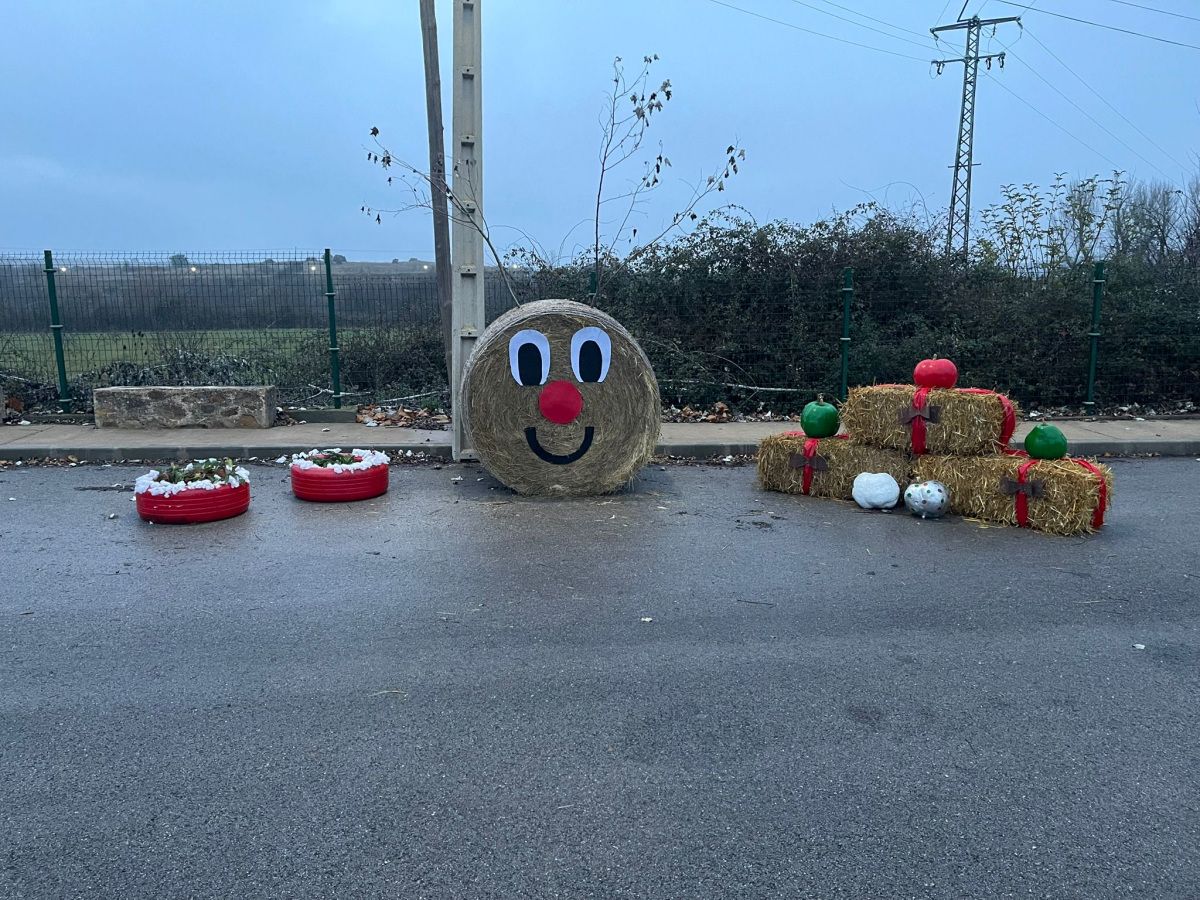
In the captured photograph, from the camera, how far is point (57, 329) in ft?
35.0

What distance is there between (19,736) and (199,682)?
0.63 meters

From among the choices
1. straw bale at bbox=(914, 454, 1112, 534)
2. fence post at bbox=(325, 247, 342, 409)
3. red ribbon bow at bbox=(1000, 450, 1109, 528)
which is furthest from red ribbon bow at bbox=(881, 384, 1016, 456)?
fence post at bbox=(325, 247, 342, 409)

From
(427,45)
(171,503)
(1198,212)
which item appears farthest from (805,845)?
(1198,212)

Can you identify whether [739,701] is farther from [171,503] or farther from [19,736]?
[171,503]

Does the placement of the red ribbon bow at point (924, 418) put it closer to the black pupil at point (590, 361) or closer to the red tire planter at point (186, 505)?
the black pupil at point (590, 361)

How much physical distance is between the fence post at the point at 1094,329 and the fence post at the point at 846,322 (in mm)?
2983

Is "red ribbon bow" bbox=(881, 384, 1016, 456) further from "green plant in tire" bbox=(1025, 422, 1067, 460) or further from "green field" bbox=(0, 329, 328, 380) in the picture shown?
"green field" bbox=(0, 329, 328, 380)

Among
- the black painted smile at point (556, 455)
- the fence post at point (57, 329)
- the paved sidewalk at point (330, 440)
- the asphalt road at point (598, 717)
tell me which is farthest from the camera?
the fence post at point (57, 329)

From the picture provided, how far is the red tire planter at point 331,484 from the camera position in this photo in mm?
6867

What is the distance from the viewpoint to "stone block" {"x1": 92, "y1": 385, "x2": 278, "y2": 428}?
994 centimetres

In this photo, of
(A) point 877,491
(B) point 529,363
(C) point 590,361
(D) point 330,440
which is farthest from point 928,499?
(D) point 330,440

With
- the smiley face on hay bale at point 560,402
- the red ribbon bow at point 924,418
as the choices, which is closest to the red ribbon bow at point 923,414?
the red ribbon bow at point 924,418

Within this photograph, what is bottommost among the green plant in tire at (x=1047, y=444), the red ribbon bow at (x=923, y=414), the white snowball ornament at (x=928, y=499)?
the white snowball ornament at (x=928, y=499)

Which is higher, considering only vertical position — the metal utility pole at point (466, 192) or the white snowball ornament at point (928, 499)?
the metal utility pole at point (466, 192)
